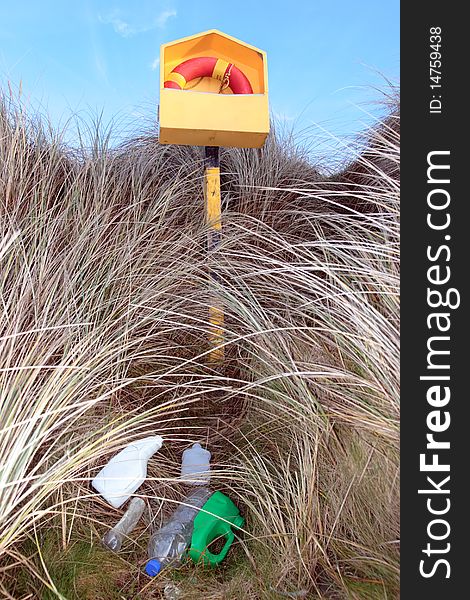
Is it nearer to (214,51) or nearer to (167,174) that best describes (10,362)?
(214,51)

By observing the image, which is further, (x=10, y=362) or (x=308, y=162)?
(x=308, y=162)

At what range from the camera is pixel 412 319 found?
149 centimetres

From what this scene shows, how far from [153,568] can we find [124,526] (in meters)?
0.21

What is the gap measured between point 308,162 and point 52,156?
211cm

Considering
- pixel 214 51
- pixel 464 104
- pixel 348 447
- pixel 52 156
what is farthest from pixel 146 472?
pixel 52 156

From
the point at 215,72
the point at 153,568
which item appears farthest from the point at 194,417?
the point at 215,72

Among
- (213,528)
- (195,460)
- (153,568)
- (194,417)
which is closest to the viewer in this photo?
(153,568)

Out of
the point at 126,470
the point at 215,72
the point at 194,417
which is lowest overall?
the point at 126,470

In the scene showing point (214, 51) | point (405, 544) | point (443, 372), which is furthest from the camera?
point (214, 51)

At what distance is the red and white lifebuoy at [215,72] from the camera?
8.54 ft

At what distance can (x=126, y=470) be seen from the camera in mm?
1871

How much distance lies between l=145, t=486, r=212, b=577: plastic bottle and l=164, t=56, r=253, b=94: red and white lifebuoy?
79.4 inches

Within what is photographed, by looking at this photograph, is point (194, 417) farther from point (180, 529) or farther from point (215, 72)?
point (215, 72)

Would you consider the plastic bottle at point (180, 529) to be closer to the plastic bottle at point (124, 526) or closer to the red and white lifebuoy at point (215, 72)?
the plastic bottle at point (124, 526)
